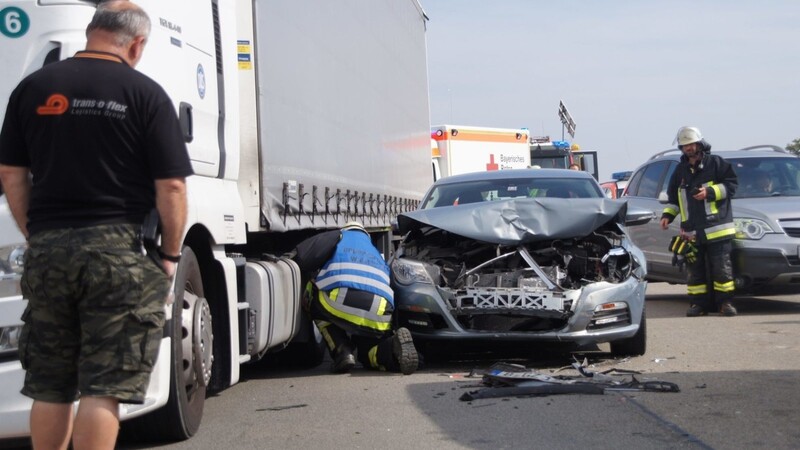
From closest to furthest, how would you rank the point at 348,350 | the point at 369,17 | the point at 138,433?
1. the point at 138,433
2. the point at 348,350
3. the point at 369,17

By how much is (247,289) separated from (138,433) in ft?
5.32

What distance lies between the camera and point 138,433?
6.25m

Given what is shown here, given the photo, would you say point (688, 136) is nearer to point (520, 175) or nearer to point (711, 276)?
point (711, 276)

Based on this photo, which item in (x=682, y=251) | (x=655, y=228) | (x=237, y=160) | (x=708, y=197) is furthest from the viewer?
(x=655, y=228)

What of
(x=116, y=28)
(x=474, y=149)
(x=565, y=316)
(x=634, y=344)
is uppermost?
(x=474, y=149)

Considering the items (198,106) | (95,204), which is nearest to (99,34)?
(95,204)

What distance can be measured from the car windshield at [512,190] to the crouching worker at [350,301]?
192 centimetres

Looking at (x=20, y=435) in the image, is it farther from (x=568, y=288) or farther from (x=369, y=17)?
(x=369, y=17)

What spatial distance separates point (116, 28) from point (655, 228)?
11.0m

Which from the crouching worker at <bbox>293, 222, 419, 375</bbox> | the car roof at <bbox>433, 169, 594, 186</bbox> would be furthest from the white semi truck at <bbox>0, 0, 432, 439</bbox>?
the car roof at <bbox>433, 169, 594, 186</bbox>

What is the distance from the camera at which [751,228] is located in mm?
12789

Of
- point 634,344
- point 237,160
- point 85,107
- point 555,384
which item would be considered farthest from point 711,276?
point 85,107

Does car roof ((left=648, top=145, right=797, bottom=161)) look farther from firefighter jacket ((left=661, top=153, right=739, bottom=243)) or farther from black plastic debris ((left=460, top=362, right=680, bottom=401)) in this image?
black plastic debris ((left=460, top=362, right=680, bottom=401))

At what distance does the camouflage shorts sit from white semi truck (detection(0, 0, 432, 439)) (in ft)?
3.44
